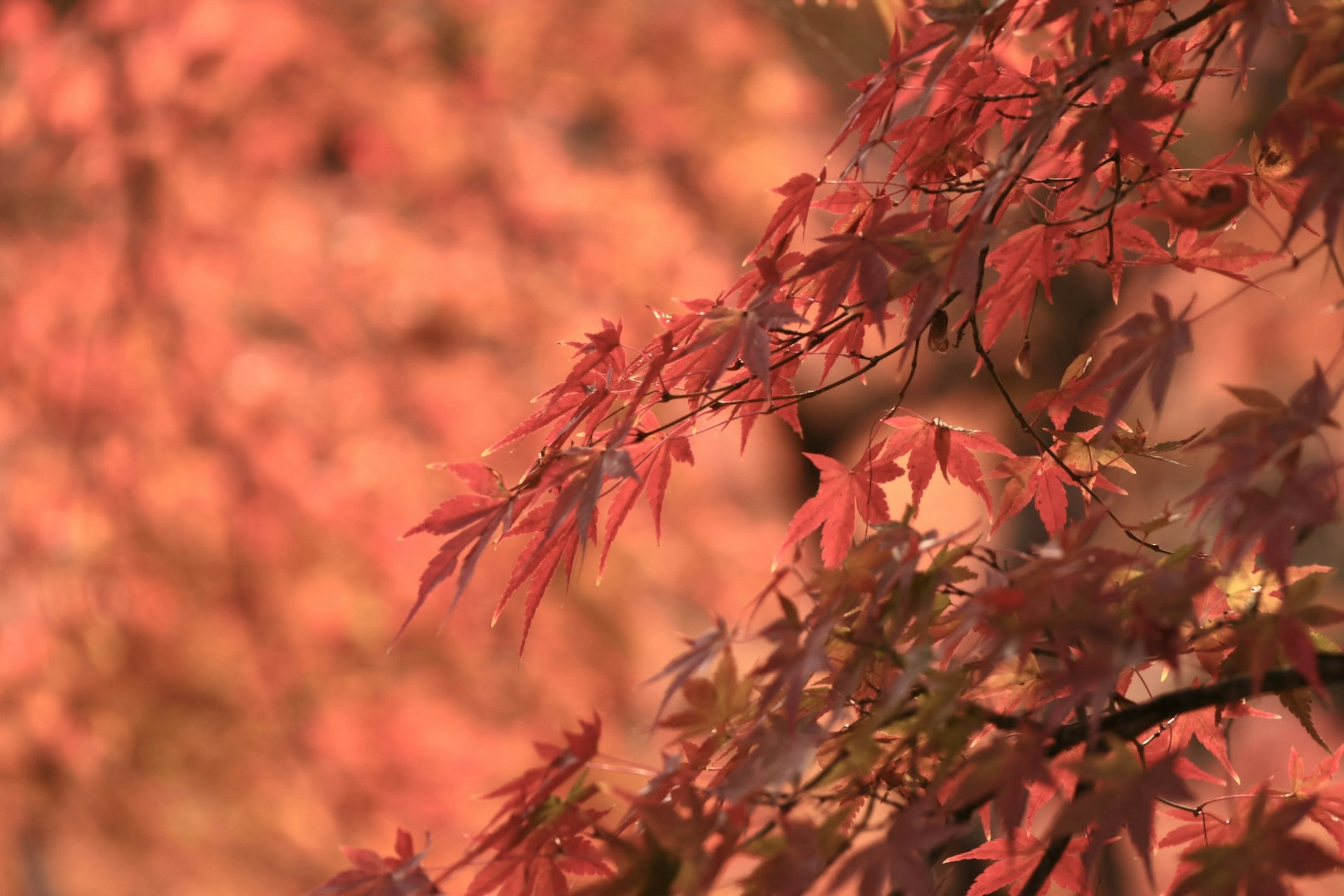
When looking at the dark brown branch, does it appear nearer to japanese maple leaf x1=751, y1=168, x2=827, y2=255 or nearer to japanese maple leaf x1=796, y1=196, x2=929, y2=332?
japanese maple leaf x1=796, y1=196, x2=929, y2=332

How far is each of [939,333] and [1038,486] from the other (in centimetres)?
17

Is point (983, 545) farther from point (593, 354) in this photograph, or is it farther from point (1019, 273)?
point (593, 354)

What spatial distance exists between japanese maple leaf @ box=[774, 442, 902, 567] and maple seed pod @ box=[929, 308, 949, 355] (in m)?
0.09

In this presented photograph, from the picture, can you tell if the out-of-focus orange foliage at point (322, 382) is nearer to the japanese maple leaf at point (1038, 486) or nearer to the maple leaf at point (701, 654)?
the japanese maple leaf at point (1038, 486)

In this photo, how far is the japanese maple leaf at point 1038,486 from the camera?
0.90 m

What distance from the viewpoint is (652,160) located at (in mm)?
3164

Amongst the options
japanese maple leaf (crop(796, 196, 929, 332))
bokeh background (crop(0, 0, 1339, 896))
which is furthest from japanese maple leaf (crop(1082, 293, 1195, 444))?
bokeh background (crop(0, 0, 1339, 896))

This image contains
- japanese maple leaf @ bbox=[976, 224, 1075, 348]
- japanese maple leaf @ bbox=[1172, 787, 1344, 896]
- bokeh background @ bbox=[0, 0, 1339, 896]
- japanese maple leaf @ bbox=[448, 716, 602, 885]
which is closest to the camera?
japanese maple leaf @ bbox=[1172, 787, 1344, 896]

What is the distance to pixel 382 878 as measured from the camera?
2.50 ft

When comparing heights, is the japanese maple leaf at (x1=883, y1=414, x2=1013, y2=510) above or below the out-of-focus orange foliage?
below

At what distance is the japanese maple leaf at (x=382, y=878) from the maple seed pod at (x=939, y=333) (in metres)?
0.50

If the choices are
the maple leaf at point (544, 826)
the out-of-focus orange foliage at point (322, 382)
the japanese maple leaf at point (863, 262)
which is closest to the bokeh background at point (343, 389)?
the out-of-focus orange foliage at point (322, 382)

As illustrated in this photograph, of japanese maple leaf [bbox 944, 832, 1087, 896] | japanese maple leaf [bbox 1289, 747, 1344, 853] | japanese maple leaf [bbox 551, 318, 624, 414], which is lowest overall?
japanese maple leaf [bbox 1289, 747, 1344, 853]

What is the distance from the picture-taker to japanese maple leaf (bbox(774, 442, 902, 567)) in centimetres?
84
